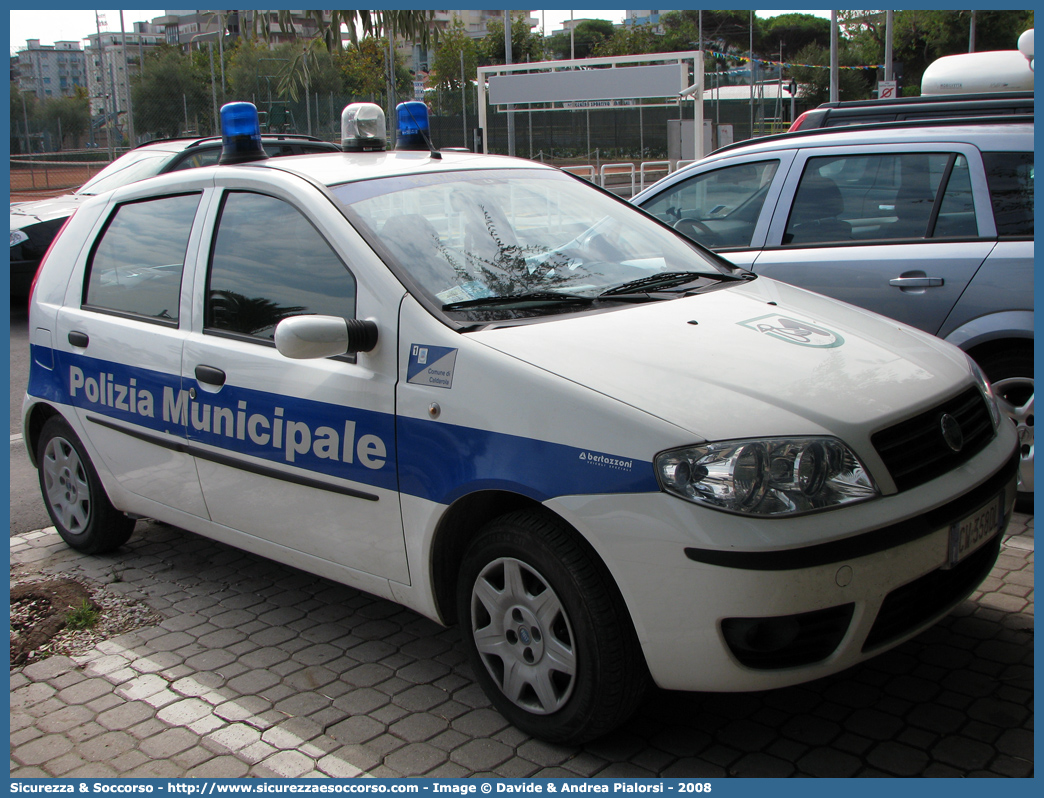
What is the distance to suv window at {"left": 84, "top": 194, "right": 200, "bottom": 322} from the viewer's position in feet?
13.2

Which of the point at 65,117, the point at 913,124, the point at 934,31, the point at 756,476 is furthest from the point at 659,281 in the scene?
the point at 934,31

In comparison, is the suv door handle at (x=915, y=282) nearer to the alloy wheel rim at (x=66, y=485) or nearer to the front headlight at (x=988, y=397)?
the front headlight at (x=988, y=397)

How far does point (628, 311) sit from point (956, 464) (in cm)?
108

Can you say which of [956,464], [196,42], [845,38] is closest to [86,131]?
[196,42]

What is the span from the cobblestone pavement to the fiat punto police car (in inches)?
11.4

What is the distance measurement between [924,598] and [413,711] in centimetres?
160

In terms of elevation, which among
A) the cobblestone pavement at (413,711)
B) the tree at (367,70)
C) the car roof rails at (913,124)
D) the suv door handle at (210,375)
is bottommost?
the cobblestone pavement at (413,711)

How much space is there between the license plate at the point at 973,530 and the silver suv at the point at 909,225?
5.93 ft

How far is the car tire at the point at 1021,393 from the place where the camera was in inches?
183

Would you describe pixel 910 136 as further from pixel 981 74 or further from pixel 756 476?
pixel 981 74

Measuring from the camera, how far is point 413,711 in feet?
10.7

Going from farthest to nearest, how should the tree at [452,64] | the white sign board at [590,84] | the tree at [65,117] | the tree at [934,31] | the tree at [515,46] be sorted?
the tree at [515,46], the tree at [934,31], the tree at [452,64], the tree at [65,117], the white sign board at [590,84]

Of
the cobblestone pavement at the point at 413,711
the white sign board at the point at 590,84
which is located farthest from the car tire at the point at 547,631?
the white sign board at the point at 590,84

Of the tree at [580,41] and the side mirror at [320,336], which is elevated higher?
the tree at [580,41]
